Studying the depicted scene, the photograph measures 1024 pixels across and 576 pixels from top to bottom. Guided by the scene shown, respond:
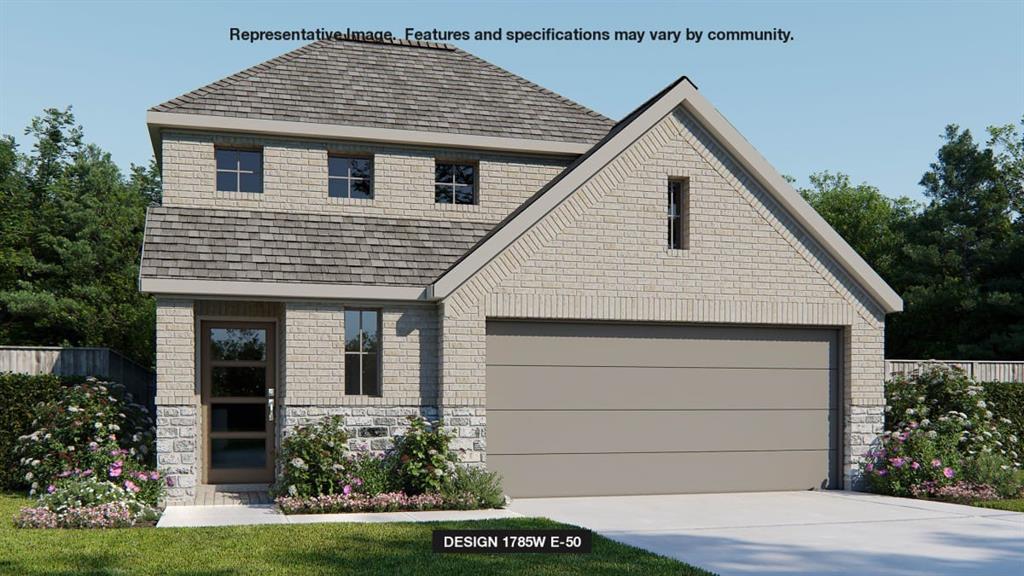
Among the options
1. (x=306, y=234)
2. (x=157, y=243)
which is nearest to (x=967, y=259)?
(x=306, y=234)

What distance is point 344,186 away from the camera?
16172mm

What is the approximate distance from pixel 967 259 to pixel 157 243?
27032 millimetres

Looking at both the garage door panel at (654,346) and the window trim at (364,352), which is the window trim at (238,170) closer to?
the window trim at (364,352)

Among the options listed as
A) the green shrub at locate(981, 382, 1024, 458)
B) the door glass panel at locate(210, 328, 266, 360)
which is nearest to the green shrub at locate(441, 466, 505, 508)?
the door glass panel at locate(210, 328, 266, 360)

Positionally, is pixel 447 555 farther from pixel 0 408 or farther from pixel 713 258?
pixel 0 408

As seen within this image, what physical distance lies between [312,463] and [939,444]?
972 centimetres

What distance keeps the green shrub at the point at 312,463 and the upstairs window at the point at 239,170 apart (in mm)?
4752

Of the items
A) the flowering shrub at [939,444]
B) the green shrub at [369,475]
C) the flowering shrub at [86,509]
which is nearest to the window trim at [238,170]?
the green shrub at [369,475]

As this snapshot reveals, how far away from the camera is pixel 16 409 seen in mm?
15133

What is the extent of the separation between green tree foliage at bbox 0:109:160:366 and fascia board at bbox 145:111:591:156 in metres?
14.0

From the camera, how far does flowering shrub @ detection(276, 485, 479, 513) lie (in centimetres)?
1232

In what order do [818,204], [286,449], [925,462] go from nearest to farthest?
[286,449], [925,462], [818,204]

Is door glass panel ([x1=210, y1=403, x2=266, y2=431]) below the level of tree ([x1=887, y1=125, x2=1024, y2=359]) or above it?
below

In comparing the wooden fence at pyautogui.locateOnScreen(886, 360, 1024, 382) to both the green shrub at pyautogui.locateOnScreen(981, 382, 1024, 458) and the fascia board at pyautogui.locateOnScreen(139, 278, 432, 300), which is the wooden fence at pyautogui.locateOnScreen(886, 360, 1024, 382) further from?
the fascia board at pyautogui.locateOnScreen(139, 278, 432, 300)
